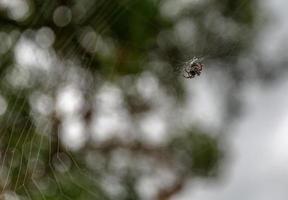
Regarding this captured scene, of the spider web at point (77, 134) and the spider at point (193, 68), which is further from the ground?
the spider web at point (77, 134)

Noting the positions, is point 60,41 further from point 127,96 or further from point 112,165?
point 112,165

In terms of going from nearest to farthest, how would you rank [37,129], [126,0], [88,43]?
[37,129], [126,0], [88,43]

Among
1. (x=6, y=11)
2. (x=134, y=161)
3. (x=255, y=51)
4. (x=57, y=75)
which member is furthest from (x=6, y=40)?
(x=255, y=51)

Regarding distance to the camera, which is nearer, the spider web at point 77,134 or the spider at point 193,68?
the spider at point 193,68

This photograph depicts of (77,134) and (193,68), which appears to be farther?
(77,134)
